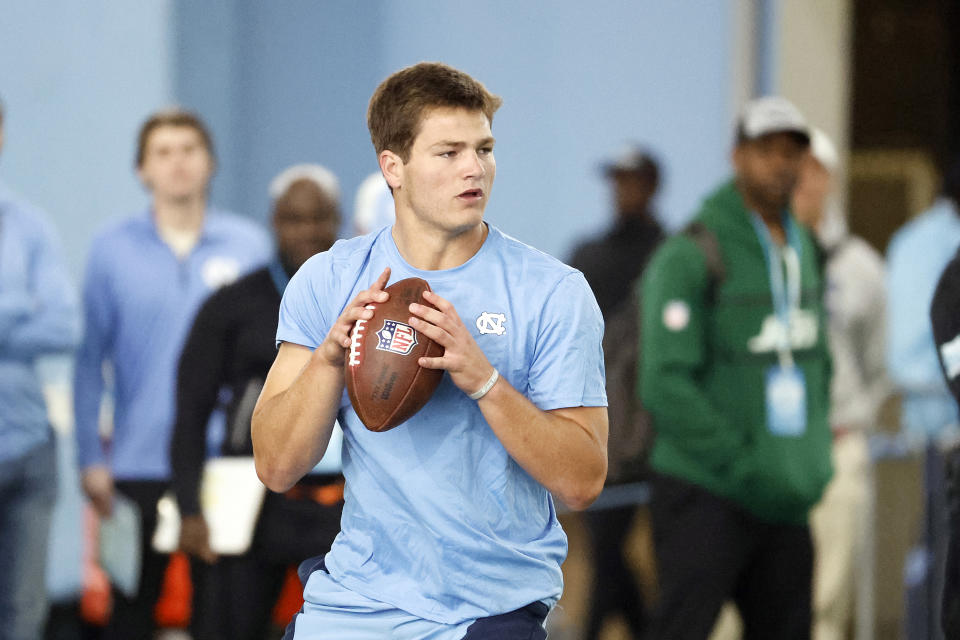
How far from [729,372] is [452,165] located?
2.28m

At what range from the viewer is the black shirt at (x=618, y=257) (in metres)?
7.05

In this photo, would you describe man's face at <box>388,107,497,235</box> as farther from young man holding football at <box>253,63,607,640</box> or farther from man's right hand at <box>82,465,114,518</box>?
man's right hand at <box>82,465,114,518</box>

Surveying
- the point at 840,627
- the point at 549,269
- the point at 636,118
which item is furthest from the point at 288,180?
the point at 636,118

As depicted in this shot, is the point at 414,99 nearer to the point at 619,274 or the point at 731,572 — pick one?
the point at 731,572

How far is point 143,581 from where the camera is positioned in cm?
587

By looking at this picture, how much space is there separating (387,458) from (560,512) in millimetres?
4808

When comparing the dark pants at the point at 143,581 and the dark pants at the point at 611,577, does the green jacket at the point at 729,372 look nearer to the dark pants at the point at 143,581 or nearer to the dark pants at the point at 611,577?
the dark pants at the point at 611,577

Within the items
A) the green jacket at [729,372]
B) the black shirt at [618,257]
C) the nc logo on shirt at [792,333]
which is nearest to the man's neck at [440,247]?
the green jacket at [729,372]

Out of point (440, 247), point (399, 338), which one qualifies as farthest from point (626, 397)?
point (399, 338)

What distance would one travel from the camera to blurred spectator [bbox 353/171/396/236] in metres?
5.33

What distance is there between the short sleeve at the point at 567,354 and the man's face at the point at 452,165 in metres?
0.23

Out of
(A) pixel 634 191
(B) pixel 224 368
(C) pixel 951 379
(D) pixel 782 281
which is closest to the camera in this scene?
(C) pixel 951 379

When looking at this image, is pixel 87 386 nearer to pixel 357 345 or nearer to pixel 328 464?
pixel 328 464

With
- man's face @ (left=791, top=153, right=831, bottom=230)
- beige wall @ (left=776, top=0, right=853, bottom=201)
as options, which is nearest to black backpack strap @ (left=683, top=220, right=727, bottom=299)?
man's face @ (left=791, top=153, right=831, bottom=230)
